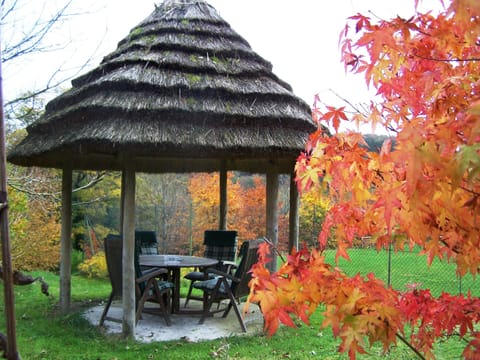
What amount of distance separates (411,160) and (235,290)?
4.75 metres

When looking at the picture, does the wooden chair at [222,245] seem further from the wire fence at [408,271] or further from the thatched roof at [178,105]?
the wire fence at [408,271]

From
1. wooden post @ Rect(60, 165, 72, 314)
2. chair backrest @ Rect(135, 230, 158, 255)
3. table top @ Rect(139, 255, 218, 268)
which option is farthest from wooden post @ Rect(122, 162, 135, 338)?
chair backrest @ Rect(135, 230, 158, 255)

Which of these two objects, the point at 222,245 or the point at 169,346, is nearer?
the point at 169,346

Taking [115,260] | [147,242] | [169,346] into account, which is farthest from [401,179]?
[147,242]

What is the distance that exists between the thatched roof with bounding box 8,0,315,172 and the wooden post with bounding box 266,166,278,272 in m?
0.57

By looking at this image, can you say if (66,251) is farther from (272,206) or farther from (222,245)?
(272,206)

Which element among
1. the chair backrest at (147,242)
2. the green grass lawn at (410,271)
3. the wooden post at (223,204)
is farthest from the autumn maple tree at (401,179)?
the green grass lawn at (410,271)

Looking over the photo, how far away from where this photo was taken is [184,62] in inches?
233

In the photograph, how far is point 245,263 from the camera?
5.49 meters

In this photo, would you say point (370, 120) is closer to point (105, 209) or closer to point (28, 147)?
point (28, 147)

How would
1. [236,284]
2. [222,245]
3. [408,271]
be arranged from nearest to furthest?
[236,284] < [222,245] < [408,271]

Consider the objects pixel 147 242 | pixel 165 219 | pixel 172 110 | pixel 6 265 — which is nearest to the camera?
pixel 6 265

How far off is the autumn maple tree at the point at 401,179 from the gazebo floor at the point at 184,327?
3.62 meters

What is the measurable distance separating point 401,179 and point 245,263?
156 inches
